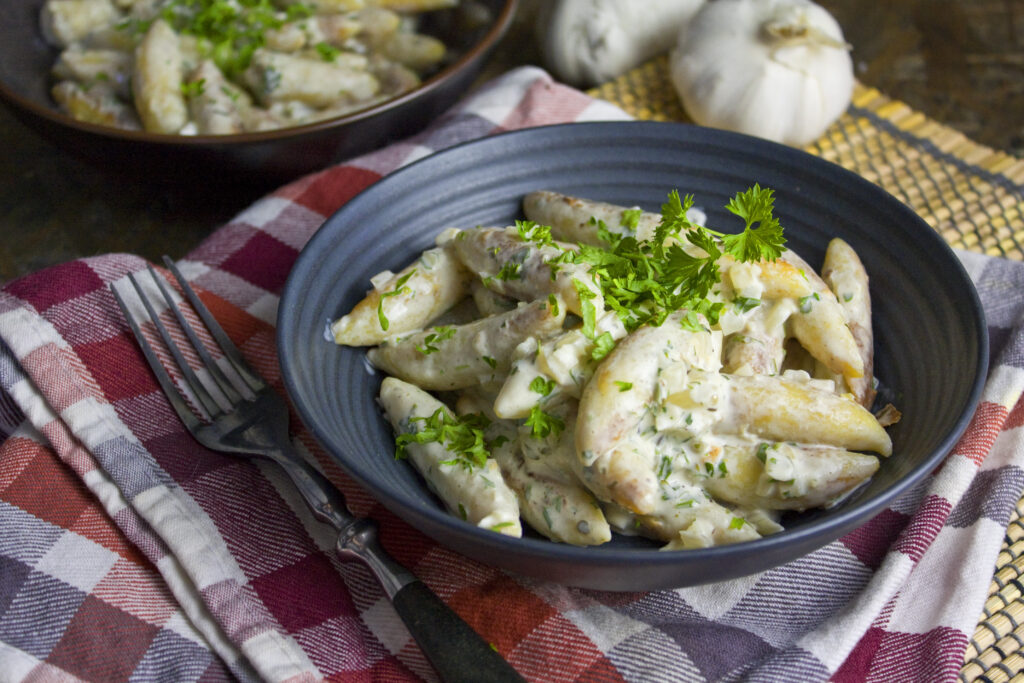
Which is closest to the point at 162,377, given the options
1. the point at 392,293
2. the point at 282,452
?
the point at 282,452

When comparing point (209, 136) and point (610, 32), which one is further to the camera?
point (610, 32)

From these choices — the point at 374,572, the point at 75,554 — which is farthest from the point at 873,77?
the point at 75,554

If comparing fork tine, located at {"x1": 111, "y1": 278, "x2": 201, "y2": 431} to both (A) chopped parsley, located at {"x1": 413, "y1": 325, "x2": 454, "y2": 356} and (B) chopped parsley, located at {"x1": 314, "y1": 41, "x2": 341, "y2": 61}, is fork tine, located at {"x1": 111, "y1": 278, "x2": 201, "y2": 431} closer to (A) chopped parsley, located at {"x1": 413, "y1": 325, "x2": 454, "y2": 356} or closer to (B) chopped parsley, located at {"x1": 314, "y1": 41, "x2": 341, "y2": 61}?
(A) chopped parsley, located at {"x1": 413, "y1": 325, "x2": 454, "y2": 356}

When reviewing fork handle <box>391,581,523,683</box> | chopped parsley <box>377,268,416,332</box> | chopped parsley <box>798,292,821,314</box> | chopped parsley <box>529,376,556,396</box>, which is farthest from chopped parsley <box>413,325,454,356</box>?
chopped parsley <box>798,292,821,314</box>

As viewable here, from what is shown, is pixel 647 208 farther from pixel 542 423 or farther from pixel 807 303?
pixel 542 423

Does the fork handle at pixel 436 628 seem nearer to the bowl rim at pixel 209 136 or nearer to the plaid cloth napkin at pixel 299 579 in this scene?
the plaid cloth napkin at pixel 299 579

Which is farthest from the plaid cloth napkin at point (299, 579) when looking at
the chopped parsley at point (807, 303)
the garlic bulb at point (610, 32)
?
the garlic bulb at point (610, 32)
